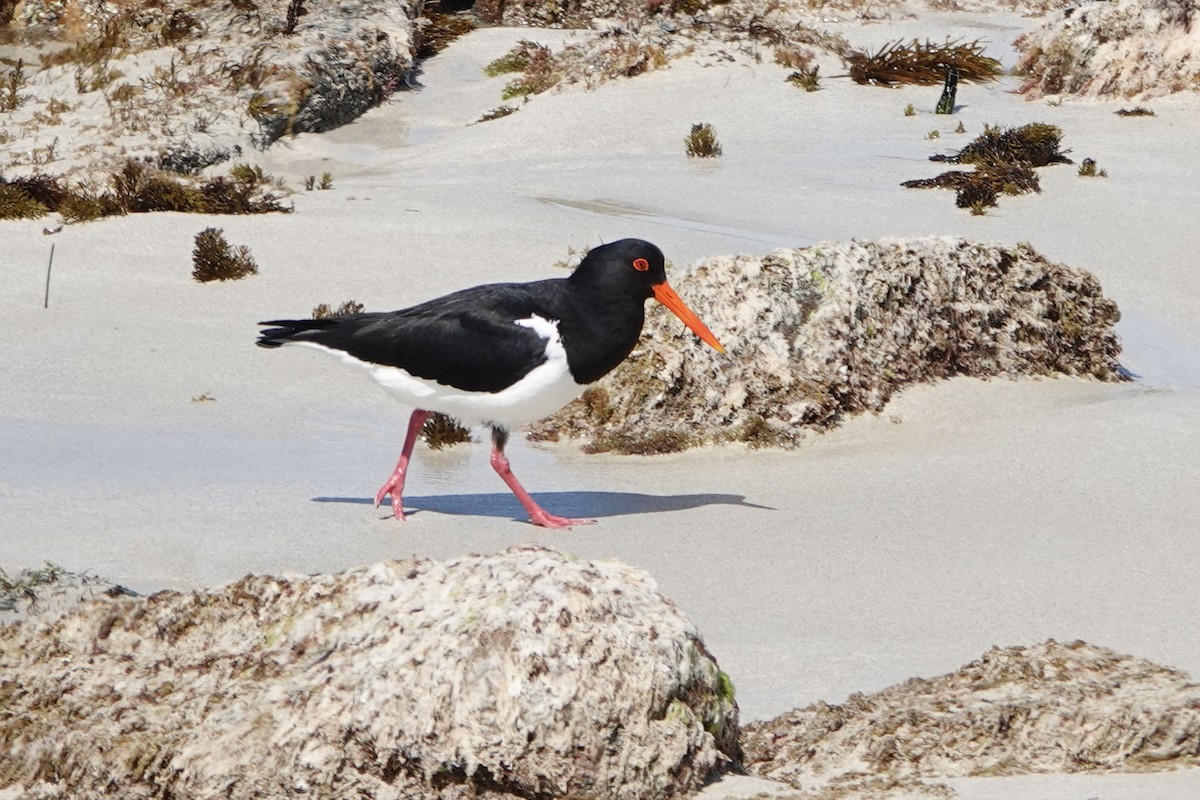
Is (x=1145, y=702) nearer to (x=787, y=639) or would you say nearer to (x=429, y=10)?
(x=787, y=639)

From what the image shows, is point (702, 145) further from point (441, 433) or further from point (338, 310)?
point (441, 433)

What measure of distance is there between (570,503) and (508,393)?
1.06 metres

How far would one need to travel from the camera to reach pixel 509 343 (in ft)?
25.0

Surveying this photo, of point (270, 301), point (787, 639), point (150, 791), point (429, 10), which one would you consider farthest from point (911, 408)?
point (429, 10)

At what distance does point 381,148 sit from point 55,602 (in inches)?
589

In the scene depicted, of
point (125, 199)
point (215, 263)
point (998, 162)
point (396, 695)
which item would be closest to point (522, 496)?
point (396, 695)

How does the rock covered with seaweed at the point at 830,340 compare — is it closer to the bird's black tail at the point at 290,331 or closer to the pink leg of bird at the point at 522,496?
the pink leg of bird at the point at 522,496

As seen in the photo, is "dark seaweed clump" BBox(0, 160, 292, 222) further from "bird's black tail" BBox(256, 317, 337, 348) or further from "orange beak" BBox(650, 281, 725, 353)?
"orange beak" BBox(650, 281, 725, 353)

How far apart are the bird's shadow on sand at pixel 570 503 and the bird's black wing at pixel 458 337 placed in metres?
0.85

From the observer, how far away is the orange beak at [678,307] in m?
8.16

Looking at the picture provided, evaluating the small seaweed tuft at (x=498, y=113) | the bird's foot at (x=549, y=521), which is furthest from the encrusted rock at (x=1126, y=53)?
the bird's foot at (x=549, y=521)

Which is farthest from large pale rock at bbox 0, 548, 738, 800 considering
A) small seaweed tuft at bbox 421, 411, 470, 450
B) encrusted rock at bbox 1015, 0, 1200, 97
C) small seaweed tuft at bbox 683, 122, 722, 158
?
encrusted rock at bbox 1015, 0, 1200, 97

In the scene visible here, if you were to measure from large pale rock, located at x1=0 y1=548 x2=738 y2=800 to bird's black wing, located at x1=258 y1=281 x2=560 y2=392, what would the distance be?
10.6 ft

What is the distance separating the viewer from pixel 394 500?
789 centimetres
